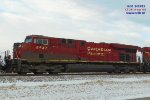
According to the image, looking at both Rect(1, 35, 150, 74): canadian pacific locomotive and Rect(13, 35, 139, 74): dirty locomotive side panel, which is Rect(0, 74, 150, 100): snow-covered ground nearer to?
Rect(1, 35, 150, 74): canadian pacific locomotive

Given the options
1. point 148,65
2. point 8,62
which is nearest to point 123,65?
point 148,65

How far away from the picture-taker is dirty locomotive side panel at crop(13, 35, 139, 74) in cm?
2767

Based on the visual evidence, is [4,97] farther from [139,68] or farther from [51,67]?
[139,68]

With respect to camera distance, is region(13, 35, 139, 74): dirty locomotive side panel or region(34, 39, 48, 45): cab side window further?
region(34, 39, 48, 45): cab side window

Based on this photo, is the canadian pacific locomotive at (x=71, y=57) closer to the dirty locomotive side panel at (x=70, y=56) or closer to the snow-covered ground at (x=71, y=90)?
the dirty locomotive side panel at (x=70, y=56)

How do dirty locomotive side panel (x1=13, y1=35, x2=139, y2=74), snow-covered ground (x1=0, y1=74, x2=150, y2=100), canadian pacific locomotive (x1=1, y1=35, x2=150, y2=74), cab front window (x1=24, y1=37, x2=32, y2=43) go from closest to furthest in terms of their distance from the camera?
snow-covered ground (x1=0, y1=74, x2=150, y2=100) → canadian pacific locomotive (x1=1, y1=35, x2=150, y2=74) → dirty locomotive side panel (x1=13, y1=35, x2=139, y2=74) → cab front window (x1=24, y1=37, x2=32, y2=43)

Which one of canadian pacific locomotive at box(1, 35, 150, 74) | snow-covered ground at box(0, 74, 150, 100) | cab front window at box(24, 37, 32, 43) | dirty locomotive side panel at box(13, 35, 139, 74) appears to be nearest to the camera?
snow-covered ground at box(0, 74, 150, 100)

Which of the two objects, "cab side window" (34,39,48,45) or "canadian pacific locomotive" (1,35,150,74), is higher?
"cab side window" (34,39,48,45)

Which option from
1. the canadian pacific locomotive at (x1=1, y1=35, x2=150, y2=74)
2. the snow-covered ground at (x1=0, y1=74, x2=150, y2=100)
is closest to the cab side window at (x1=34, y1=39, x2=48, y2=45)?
the canadian pacific locomotive at (x1=1, y1=35, x2=150, y2=74)

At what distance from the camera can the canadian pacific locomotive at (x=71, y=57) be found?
27406mm

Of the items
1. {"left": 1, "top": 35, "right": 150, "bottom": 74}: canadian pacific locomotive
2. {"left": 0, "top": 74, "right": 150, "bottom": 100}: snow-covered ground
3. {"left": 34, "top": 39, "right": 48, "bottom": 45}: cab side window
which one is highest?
{"left": 34, "top": 39, "right": 48, "bottom": 45}: cab side window

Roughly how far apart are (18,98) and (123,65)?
22.8 meters

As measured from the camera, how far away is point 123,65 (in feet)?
116

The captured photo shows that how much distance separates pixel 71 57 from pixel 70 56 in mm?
167
